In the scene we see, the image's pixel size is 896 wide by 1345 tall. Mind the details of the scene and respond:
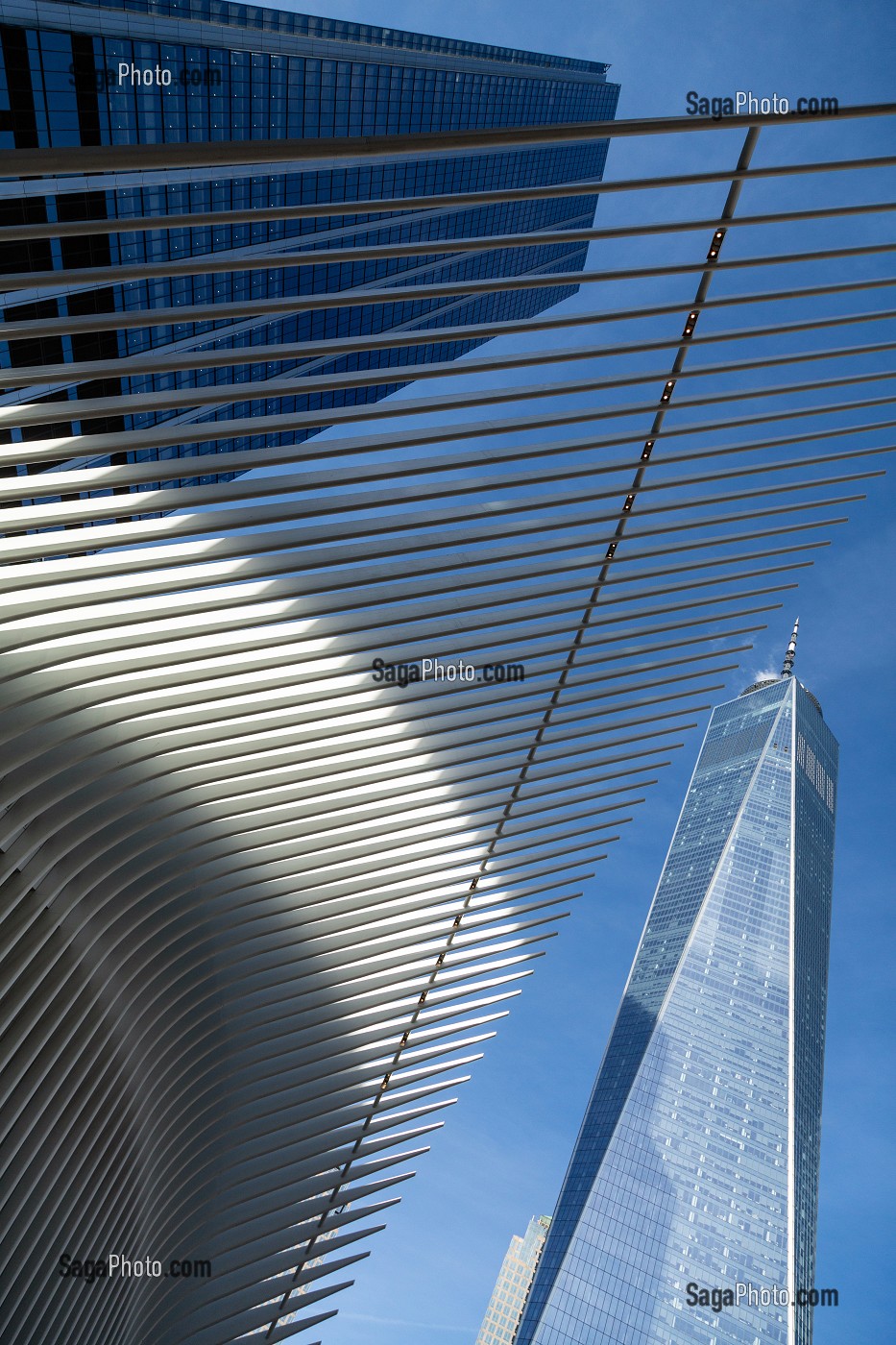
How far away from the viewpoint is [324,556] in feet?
33.5

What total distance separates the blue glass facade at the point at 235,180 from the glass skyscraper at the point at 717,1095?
8021cm

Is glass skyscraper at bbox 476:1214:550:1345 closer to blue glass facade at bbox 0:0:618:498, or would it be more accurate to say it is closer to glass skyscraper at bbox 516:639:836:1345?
glass skyscraper at bbox 516:639:836:1345

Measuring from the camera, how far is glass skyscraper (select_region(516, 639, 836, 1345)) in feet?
353

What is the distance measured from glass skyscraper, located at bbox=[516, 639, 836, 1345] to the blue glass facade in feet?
263

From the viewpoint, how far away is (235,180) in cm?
6619

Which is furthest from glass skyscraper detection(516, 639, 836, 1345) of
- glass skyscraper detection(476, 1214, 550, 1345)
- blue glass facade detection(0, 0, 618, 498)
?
blue glass facade detection(0, 0, 618, 498)

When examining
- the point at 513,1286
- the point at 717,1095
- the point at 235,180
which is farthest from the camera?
the point at 513,1286

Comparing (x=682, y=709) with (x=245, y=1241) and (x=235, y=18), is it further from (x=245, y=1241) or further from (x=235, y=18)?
(x=235, y=18)

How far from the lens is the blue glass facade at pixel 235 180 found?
47.6m

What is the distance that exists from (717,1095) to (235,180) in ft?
359

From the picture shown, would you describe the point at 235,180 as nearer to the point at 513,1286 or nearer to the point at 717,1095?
the point at 717,1095

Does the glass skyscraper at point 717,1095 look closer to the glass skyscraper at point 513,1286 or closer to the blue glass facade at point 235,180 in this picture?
the glass skyscraper at point 513,1286

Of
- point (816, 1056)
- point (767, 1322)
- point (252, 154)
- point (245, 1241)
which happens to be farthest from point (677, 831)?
point (252, 154)

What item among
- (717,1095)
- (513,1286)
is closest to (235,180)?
(717,1095)
